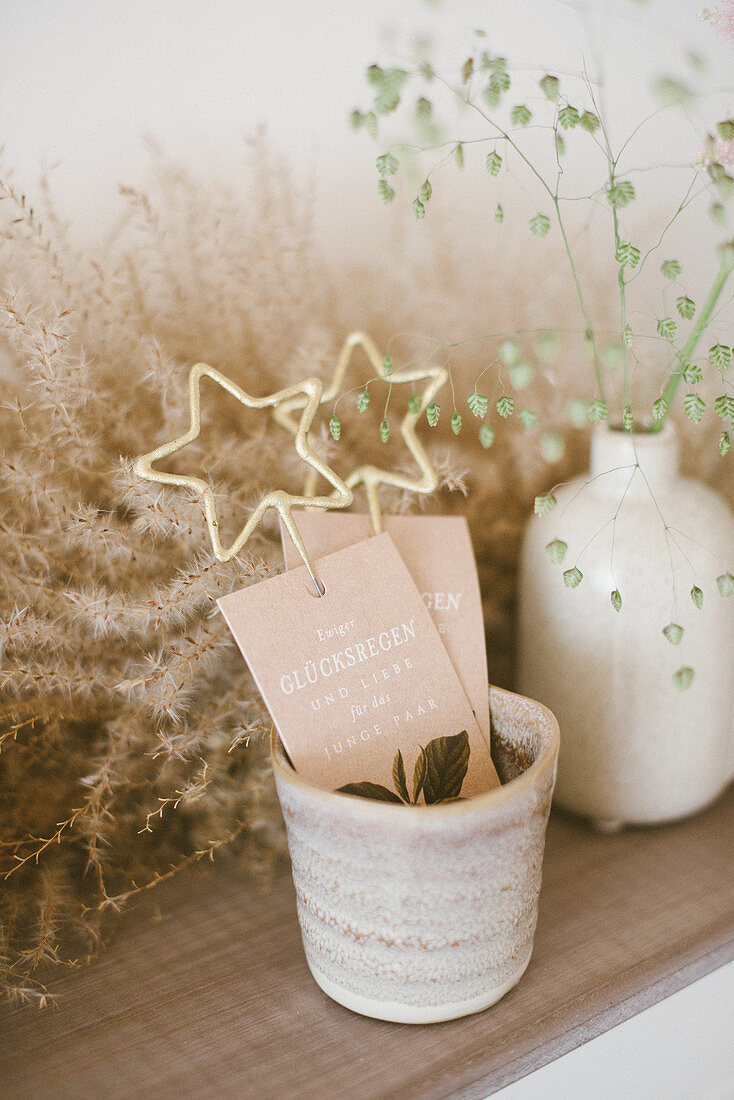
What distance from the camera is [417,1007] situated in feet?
1.24

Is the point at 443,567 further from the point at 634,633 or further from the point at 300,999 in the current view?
the point at 300,999

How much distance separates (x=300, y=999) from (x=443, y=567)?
0.24 meters

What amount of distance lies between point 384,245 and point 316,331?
0.37ft

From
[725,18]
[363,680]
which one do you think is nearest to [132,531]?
[363,680]

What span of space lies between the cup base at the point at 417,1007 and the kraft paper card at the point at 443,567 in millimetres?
119

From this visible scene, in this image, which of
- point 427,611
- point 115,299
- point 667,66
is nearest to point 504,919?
point 427,611

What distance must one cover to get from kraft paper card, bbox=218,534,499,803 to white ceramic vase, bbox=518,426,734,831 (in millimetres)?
100

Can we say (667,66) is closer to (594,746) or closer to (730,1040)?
(594,746)

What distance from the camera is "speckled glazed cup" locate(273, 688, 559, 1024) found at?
34 cm

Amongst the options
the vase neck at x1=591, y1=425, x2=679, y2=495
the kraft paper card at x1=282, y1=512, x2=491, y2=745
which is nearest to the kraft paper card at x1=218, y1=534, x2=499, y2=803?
the kraft paper card at x1=282, y1=512, x2=491, y2=745

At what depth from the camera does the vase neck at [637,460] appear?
49cm

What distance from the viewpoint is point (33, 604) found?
43 centimetres

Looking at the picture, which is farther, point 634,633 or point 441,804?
point 634,633

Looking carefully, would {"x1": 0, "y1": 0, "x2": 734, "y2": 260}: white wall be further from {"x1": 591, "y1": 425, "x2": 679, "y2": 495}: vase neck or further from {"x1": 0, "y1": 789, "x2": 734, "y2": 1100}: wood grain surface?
{"x1": 0, "y1": 789, "x2": 734, "y2": 1100}: wood grain surface
